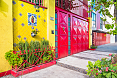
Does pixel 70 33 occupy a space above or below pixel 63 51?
above

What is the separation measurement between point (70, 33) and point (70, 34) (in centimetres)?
8

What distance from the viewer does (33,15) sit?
4.03 meters

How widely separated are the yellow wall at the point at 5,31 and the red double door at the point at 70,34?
274cm

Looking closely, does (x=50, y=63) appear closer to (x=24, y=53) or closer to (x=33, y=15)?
(x=24, y=53)

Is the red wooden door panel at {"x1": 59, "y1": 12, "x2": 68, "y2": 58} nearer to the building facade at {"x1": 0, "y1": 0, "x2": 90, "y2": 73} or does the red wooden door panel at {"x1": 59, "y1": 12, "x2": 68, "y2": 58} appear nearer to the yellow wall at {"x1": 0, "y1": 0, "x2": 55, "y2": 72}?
the building facade at {"x1": 0, "y1": 0, "x2": 90, "y2": 73}

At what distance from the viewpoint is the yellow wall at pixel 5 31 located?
3.00m

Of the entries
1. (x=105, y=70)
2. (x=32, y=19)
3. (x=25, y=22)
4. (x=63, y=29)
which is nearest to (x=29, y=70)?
(x=25, y=22)

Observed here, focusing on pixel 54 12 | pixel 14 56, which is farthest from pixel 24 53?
pixel 54 12

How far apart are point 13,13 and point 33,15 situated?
2.96 ft

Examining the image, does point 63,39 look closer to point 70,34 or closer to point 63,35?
point 63,35

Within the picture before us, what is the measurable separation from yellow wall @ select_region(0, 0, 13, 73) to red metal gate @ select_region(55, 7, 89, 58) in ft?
8.74

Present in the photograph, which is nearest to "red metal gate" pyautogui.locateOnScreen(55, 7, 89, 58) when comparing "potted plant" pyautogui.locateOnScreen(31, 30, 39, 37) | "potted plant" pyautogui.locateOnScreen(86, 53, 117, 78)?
"potted plant" pyautogui.locateOnScreen(31, 30, 39, 37)

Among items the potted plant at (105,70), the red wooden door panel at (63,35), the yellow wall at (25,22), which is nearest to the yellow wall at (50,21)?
the yellow wall at (25,22)

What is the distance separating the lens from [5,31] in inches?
122
